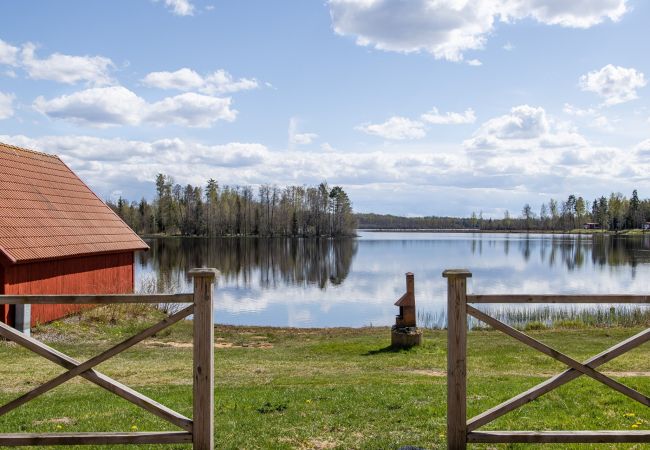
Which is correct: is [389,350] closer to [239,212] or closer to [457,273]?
[457,273]

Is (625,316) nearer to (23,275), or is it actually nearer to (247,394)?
(247,394)

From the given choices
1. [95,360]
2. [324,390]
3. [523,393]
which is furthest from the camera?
[324,390]

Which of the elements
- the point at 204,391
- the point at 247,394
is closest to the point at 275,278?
the point at 247,394

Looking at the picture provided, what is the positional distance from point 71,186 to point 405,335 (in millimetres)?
17210

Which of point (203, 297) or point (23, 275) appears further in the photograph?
point (23, 275)

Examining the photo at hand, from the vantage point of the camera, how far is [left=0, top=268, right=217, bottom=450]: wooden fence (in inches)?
185

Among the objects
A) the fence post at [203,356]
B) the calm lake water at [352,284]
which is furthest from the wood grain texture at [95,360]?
the calm lake water at [352,284]

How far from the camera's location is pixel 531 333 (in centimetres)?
2044

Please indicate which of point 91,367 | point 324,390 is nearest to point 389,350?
point 324,390

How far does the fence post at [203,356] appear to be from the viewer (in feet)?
15.8

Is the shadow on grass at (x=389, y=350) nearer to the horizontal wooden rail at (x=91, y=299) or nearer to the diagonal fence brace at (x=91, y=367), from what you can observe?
the diagonal fence brace at (x=91, y=367)

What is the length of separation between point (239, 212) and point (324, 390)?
120246 mm

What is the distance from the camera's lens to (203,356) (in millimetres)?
4875

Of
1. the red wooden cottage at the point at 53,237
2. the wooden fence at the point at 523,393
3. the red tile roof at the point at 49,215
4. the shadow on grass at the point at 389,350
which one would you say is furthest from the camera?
the red tile roof at the point at 49,215
